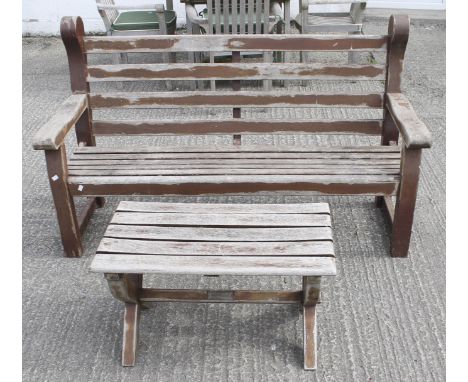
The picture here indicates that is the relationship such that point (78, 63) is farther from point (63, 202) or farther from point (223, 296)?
point (223, 296)

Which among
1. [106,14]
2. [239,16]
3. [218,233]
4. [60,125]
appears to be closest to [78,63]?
[60,125]

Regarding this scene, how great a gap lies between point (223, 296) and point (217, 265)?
1.26 feet

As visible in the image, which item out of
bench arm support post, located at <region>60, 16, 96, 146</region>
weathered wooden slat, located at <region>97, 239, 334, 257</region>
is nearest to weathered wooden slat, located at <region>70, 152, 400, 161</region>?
bench arm support post, located at <region>60, 16, 96, 146</region>

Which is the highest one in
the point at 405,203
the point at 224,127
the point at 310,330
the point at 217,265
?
the point at 224,127

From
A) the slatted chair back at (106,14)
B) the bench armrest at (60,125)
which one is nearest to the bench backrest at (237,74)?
the bench armrest at (60,125)

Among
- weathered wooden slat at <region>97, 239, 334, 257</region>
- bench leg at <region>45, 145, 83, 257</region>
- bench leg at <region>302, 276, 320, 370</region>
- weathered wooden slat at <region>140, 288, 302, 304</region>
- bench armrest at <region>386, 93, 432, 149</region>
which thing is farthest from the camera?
bench leg at <region>45, 145, 83, 257</region>

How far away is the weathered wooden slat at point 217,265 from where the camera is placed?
2348mm

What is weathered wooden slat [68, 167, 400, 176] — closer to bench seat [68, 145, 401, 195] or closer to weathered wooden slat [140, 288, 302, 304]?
bench seat [68, 145, 401, 195]

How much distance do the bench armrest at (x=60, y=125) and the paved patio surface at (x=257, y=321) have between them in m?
0.75

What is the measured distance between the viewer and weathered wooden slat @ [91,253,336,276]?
7.70 ft

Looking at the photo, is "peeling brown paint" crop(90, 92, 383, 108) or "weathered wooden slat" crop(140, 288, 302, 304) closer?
"weathered wooden slat" crop(140, 288, 302, 304)

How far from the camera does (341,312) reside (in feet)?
9.67

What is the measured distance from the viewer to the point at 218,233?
260cm

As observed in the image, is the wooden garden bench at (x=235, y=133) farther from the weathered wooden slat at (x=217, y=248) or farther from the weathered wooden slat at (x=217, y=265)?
the weathered wooden slat at (x=217, y=265)
